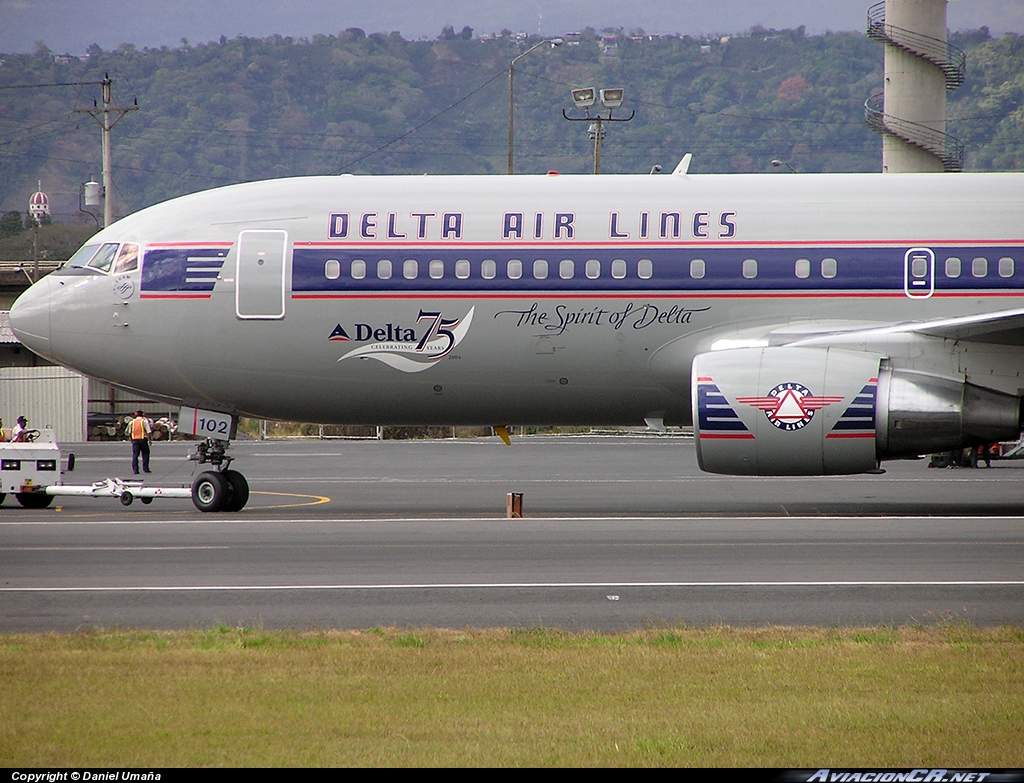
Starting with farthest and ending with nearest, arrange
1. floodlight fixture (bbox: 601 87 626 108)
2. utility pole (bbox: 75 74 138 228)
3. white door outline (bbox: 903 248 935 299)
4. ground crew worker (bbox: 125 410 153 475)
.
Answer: utility pole (bbox: 75 74 138 228), floodlight fixture (bbox: 601 87 626 108), ground crew worker (bbox: 125 410 153 475), white door outline (bbox: 903 248 935 299)

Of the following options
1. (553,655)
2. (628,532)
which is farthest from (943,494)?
(553,655)

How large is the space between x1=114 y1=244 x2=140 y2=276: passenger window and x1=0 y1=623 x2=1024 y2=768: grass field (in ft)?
35.6

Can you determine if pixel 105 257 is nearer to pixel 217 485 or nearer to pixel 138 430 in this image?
pixel 217 485

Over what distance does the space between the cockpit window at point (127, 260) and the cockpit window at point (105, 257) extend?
0.14m

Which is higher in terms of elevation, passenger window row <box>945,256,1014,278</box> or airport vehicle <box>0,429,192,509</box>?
passenger window row <box>945,256,1014,278</box>

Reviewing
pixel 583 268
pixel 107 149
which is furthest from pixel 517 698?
pixel 107 149

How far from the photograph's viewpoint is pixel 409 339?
19.6m

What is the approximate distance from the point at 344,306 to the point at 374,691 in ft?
38.6

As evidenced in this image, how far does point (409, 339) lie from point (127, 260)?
16.0ft

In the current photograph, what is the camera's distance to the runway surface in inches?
458

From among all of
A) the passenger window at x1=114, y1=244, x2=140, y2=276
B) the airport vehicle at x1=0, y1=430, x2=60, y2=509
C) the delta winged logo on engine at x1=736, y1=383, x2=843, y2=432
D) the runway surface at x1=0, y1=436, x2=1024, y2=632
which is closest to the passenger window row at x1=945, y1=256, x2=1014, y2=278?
the delta winged logo on engine at x1=736, y1=383, x2=843, y2=432

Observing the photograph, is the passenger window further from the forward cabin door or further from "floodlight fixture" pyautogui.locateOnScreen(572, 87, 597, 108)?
"floodlight fixture" pyautogui.locateOnScreen(572, 87, 597, 108)

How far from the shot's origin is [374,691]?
8492mm

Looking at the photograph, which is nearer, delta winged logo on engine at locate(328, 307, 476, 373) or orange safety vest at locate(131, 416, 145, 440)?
Answer: delta winged logo on engine at locate(328, 307, 476, 373)
